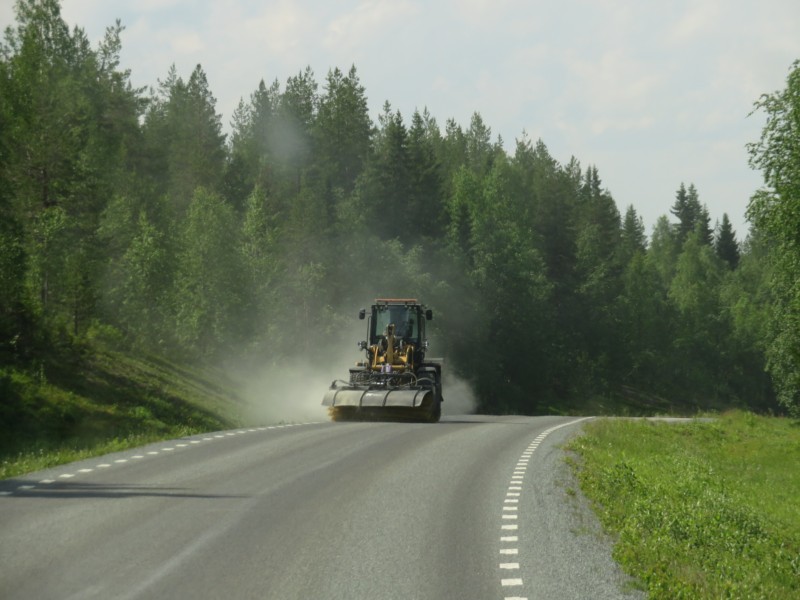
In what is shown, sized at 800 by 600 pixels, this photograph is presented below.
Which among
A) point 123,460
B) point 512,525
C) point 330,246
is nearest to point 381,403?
point 123,460

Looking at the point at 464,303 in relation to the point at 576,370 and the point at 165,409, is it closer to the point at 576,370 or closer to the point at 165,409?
the point at 576,370

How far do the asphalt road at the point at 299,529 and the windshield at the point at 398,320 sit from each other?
14.6m

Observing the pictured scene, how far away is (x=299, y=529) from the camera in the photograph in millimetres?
13234

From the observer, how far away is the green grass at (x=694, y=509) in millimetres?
12000

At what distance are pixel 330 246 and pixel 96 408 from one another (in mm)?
41923

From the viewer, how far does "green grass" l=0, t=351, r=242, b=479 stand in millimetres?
26875

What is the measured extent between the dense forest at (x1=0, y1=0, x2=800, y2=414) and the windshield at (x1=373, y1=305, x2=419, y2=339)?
9.37 m

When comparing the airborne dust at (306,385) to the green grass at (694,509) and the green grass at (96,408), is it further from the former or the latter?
the green grass at (694,509)

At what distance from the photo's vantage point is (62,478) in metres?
16.8

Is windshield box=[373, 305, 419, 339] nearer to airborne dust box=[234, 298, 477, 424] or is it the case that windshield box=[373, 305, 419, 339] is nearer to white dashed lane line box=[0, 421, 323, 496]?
airborne dust box=[234, 298, 477, 424]

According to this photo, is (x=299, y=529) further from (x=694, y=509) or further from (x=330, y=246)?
(x=330, y=246)

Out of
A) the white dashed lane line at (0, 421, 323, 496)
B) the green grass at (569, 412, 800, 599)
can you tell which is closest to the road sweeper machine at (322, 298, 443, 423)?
the green grass at (569, 412, 800, 599)

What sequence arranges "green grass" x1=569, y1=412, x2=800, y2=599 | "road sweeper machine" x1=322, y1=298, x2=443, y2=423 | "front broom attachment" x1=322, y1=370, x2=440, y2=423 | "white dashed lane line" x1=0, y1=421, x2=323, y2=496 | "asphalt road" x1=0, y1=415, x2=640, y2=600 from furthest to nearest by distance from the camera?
"road sweeper machine" x1=322, y1=298, x2=443, y2=423, "front broom attachment" x1=322, y1=370, x2=440, y2=423, "white dashed lane line" x1=0, y1=421, x2=323, y2=496, "green grass" x1=569, y1=412, x2=800, y2=599, "asphalt road" x1=0, y1=415, x2=640, y2=600

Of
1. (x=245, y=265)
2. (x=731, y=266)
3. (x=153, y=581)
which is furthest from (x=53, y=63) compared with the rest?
(x=731, y=266)
